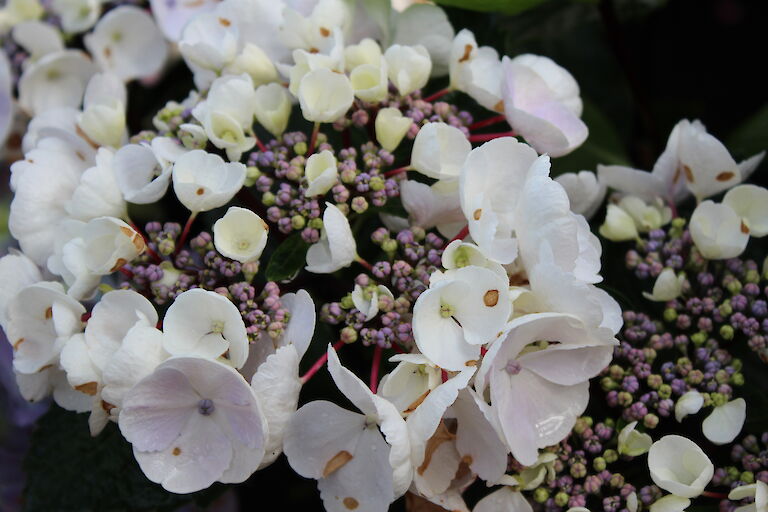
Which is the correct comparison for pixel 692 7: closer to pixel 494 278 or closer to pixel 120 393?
pixel 494 278

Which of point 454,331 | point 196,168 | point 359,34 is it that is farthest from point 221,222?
point 359,34

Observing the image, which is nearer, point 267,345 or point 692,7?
point 267,345

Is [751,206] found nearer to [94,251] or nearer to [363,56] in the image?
[363,56]

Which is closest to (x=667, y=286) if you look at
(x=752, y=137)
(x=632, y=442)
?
(x=632, y=442)

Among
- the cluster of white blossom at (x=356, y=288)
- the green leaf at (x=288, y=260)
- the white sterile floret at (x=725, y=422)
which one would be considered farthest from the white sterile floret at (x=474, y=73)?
the white sterile floret at (x=725, y=422)

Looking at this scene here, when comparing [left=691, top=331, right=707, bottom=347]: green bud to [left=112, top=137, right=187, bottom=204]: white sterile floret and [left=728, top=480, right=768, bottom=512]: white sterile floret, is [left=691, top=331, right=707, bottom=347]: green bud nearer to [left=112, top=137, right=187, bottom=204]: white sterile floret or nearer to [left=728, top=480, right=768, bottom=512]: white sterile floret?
[left=728, top=480, right=768, bottom=512]: white sterile floret
